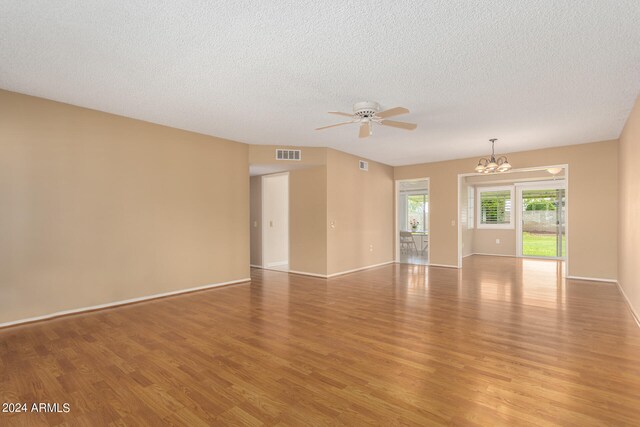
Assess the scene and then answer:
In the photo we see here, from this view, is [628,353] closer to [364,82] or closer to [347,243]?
[364,82]

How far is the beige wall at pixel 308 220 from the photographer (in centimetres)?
662

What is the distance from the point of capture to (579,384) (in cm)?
230

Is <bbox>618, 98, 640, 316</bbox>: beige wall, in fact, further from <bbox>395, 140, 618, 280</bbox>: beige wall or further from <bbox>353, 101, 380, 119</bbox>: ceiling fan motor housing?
<bbox>353, 101, 380, 119</bbox>: ceiling fan motor housing

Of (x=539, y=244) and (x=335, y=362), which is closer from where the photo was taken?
(x=335, y=362)

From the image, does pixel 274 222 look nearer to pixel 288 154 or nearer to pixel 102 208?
pixel 288 154

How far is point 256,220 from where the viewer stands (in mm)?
7988

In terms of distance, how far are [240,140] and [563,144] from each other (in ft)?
20.3

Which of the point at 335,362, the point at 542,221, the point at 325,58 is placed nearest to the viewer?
the point at 335,362

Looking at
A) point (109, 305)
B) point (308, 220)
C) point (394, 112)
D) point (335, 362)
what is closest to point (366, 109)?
point (394, 112)

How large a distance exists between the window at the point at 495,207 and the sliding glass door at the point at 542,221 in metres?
0.33

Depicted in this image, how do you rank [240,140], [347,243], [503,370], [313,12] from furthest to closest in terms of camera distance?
[347,243]
[240,140]
[503,370]
[313,12]

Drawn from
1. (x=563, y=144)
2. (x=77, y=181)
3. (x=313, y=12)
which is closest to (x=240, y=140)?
(x=77, y=181)

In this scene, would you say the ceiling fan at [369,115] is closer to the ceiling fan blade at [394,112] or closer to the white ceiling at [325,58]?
the ceiling fan blade at [394,112]

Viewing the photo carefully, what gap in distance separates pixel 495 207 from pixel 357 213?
554 centimetres
